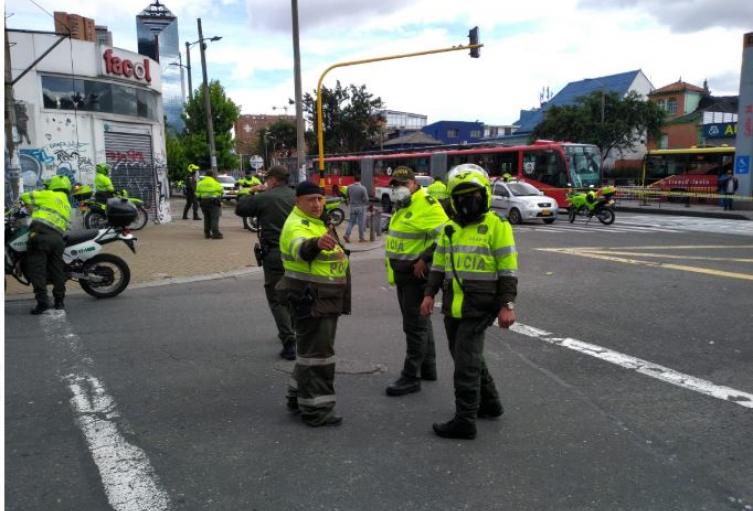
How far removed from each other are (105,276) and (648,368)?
6894 millimetres

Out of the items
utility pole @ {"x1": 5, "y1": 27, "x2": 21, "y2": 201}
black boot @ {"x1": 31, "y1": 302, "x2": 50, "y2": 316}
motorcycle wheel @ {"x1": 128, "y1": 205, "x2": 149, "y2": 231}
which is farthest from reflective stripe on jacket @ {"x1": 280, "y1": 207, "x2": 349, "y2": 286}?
motorcycle wheel @ {"x1": 128, "y1": 205, "x2": 149, "y2": 231}

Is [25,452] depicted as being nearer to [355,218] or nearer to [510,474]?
[510,474]

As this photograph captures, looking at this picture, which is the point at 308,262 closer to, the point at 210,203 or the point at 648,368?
the point at 648,368

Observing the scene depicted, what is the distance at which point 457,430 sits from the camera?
390cm

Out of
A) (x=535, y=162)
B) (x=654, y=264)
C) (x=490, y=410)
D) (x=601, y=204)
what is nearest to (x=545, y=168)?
(x=535, y=162)

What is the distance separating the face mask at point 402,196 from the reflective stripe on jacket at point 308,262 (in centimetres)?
104

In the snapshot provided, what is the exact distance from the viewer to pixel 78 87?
1600 centimetres

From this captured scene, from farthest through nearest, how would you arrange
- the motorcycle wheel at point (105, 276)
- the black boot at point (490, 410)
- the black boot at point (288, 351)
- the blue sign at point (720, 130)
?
the blue sign at point (720, 130) < the motorcycle wheel at point (105, 276) < the black boot at point (288, 351) < the black boot at point (490, 410)

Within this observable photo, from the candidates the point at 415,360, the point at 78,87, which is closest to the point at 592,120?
the point at 78,87

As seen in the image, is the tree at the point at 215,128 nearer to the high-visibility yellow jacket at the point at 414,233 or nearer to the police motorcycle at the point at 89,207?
the police motorcycle at the point at 89,207

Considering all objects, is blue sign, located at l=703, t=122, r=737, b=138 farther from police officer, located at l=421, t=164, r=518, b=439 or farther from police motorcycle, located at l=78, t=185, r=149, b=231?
police officer, located at l=421, t=164, r=518, b=439

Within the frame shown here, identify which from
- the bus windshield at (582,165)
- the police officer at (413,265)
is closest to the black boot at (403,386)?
the police officer at (413,265)

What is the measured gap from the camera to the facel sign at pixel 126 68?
16.6m

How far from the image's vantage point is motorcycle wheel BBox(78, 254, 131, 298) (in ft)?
27.0
